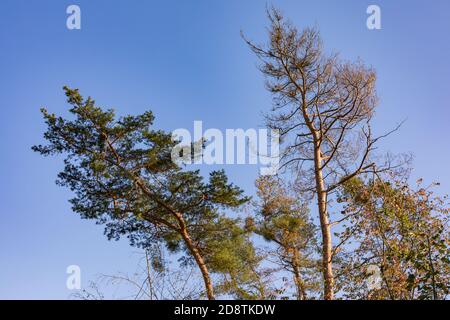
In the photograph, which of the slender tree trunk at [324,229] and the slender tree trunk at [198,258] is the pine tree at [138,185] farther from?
the slender tree trunk at [324,229]

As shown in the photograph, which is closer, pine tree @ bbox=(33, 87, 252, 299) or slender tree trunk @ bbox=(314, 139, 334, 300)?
slender tree trunk @ bbox=(314, 139, 334, 300)

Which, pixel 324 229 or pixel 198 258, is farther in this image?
pixel 198 258

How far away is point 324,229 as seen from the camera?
9.61 m

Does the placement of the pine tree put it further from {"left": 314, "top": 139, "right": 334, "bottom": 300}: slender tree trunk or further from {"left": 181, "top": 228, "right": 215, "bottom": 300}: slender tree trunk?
{"left": 314, "top": 139, "right": 334, "bottom": 300}: slender tree trunk

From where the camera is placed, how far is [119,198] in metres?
14.3

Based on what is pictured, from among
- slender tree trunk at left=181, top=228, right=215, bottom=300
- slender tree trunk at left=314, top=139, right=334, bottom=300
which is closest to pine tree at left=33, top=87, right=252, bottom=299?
slender tree trunk at left=181, top=228, right=215, bottom=300

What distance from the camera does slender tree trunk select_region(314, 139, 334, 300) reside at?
9148 mm

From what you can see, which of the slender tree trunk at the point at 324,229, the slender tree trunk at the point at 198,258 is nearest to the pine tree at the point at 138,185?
the slender tree trunk at the point at 198,258

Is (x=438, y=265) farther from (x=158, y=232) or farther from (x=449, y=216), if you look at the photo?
(x=158, y=232)

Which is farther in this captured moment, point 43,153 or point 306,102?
point 43,153

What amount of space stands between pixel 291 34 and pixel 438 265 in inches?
208

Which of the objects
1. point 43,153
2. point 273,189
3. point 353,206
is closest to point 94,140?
point 43,153

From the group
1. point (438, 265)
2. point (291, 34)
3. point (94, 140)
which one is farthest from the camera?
point (94, 140)
